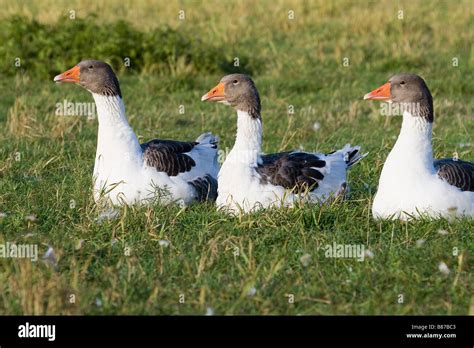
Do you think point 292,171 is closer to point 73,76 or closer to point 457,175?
point 457,175

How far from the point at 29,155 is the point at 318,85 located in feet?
17.2

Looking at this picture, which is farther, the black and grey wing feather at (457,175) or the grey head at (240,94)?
the grey head at (240,94)

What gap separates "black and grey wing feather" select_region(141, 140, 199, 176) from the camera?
824cm

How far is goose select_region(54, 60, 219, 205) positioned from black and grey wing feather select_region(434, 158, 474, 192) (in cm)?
212

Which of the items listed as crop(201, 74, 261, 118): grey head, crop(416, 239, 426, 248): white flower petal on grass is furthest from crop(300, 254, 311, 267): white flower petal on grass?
crop(201, 74, 261, 118): grey head

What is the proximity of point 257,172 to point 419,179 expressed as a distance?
139cm

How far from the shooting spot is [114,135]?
8.19 m

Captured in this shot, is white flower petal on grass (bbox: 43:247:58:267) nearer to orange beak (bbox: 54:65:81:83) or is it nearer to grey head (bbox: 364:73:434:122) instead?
orange beak (bbox: 54:65:81:83)

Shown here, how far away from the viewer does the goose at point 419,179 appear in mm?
7398

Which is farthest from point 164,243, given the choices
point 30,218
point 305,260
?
point 30,218

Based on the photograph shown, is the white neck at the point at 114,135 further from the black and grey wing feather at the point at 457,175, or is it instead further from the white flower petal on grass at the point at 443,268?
the white flower petal on grass at the point at 443,268

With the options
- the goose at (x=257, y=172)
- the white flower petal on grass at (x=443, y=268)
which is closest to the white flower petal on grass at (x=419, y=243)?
the white flower petal on grass at (x=443, y=268)

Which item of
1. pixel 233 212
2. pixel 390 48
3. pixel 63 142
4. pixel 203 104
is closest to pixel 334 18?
pixel 390 48
